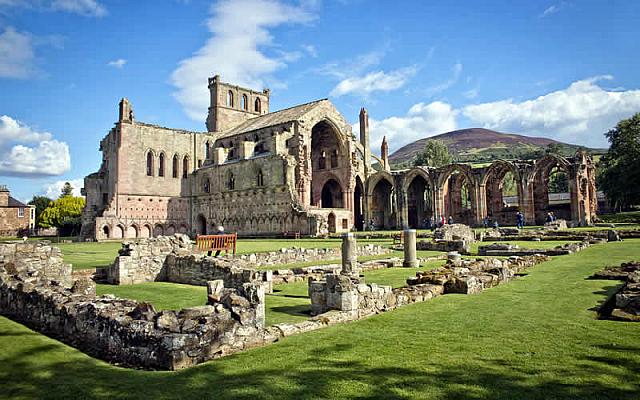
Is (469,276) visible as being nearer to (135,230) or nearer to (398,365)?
(398,365)

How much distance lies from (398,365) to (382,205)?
5067cm

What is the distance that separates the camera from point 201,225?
5528 cm

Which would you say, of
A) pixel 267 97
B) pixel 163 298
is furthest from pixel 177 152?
pixel 163 298

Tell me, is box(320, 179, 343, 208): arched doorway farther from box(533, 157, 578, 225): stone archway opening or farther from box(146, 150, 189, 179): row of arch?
box(533, 157, 578, 225): stone archway opening

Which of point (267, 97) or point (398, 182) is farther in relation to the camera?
point (267, 97)

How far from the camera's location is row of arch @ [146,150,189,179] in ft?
171

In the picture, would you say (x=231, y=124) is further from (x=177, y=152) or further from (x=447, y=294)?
(x=447, y=294)

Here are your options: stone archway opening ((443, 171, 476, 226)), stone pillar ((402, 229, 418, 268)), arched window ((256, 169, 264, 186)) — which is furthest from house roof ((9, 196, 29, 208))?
stone pillar ((402, 229, 418, 268))

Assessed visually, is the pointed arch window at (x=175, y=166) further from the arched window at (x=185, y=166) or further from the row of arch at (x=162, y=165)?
the arched window at (x=185, y=166)

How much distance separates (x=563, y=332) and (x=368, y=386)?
3670 millimetres

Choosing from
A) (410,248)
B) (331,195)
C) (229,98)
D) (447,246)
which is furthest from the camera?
(229,98)

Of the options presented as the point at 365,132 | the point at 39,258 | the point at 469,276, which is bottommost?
the point at 469,276

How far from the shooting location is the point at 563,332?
6.76 meters

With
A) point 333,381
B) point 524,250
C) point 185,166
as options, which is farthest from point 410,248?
point 185,166
